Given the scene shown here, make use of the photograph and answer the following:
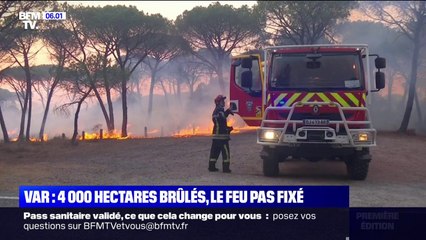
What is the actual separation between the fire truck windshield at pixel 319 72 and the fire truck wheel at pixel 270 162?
150 cm

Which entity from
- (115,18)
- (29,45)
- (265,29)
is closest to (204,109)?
(265,29)

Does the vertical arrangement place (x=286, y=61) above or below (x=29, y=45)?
below

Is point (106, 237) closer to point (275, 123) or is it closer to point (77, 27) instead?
point (275, 123)

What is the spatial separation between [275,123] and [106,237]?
494 centimetres

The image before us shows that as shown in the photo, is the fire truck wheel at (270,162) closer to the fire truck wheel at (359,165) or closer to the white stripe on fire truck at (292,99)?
the white stripe on fire truck at (292,99)

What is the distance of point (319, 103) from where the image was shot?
8.09m

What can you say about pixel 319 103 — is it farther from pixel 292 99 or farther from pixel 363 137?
pixel 363 137

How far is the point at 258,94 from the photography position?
9.39 meters

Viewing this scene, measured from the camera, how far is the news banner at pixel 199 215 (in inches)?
164

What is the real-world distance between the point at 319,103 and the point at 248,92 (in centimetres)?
198

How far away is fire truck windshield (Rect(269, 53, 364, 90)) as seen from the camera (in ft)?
27.3

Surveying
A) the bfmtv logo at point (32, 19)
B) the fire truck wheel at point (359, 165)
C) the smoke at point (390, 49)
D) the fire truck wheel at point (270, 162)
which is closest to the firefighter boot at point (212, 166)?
the fire truck wheel at point (270, 162)

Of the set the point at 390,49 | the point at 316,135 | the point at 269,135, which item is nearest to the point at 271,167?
the point at 269,135

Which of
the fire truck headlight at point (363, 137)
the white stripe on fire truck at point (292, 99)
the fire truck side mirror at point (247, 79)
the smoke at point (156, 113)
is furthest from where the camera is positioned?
the smoke at point (156, 113)
